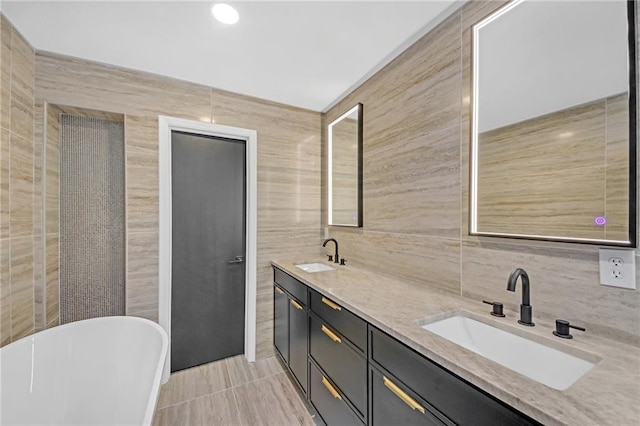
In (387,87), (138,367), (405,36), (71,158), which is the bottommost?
(138,367)

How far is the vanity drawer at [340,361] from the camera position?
1.32 metres

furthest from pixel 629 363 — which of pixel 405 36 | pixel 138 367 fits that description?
pixel 138 367

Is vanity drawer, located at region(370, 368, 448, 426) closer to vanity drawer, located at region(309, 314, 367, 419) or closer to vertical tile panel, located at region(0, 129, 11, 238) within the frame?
vanity drawer, located at region(309, 314, 367, 419)

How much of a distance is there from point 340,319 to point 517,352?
0.81 meters

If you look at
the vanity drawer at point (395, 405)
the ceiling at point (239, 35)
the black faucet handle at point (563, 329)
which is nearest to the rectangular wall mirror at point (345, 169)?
the ceiling at point (239, 35)

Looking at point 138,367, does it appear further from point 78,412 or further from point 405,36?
point 405,36

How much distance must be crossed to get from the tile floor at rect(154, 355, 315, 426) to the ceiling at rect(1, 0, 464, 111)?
257 centimetres

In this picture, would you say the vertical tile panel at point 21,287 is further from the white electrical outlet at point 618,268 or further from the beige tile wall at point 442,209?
the white electrical outlet at point 618,268

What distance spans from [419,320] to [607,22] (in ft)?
4.45

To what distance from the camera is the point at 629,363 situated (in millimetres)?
837

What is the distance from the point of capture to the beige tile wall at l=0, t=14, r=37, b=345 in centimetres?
156

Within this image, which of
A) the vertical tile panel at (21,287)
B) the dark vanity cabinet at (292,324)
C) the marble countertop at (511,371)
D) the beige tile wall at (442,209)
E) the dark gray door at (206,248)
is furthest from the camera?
the dark gray door at (206,248)

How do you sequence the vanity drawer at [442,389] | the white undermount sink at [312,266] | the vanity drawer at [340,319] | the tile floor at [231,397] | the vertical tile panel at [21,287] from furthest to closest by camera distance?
the white undermount sink at [312,266] < the tile floor at [231,397] < the vertical tile panel at [21,287] < the vanity drawer at [340,319] < the vanity drawer at [442,389]

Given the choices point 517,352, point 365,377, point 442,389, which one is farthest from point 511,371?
point 365,377
